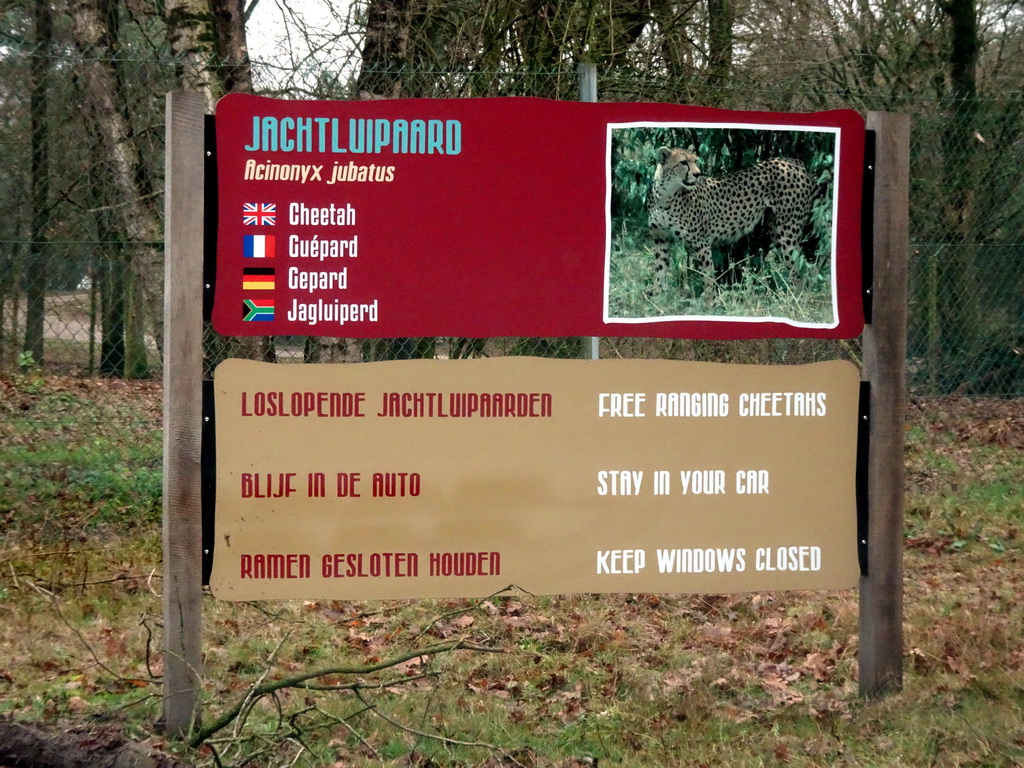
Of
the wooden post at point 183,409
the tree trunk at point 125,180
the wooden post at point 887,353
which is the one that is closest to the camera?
the wooden post at point 183,409

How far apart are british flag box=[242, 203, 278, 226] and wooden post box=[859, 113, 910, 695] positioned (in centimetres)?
242

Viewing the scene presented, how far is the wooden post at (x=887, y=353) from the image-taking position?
4145mm

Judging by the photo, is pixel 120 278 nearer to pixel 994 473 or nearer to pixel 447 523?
→ pixel 447 523

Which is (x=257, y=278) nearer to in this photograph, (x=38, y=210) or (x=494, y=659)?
(x=494, y=659)

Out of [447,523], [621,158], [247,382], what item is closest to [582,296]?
[621,158]

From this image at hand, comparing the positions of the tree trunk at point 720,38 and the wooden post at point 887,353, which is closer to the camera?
the wooden post at point 887,353

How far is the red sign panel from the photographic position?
12.5 ft

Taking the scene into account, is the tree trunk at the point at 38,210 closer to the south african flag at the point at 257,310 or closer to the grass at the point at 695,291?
the south african flag at the point at 257,310

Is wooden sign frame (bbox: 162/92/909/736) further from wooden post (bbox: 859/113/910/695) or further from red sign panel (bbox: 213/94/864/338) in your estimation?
wooden post (bbox: 859/113/910/695)

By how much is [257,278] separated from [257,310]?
12 centimetres

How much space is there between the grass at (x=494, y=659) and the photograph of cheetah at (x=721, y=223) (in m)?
1.58

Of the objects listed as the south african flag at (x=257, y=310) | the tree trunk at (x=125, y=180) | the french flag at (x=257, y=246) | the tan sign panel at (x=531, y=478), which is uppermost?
the tree trunk at (x=125, y=180)

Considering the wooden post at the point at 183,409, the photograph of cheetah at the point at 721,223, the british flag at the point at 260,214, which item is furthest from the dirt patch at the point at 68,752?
the photograph of cheetah at the point at 721,223

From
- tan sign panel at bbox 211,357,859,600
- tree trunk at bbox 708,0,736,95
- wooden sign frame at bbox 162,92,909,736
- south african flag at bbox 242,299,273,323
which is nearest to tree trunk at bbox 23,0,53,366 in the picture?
wooden sign frame at bbox 162,92,909,736
